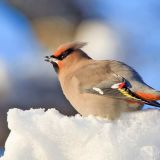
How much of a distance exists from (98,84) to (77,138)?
1044 mm

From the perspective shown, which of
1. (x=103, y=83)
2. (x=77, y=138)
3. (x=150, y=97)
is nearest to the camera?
(x=77, y=138)

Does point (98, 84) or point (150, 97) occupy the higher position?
point (98, 84)

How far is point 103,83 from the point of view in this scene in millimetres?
2438

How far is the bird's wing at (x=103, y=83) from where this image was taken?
2.34m

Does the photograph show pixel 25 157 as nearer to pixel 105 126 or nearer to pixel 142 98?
pixel 105 126

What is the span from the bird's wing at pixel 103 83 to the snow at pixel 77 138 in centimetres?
83

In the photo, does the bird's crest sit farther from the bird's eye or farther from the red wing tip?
the red wing tip

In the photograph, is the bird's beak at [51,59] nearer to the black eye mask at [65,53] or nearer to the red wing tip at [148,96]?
the black eye mask at [65,53]

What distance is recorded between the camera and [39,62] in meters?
5.20

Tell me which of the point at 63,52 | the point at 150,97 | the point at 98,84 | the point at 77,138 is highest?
the point at 63,52

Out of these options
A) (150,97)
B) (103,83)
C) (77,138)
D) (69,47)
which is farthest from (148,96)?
(77,138)

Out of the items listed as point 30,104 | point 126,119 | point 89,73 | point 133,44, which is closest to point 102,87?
point 89,73

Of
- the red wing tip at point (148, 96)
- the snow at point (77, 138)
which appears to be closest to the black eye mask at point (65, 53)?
the red wing tip at point (148, 96)

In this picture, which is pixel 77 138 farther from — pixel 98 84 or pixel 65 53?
pixel 65 53
